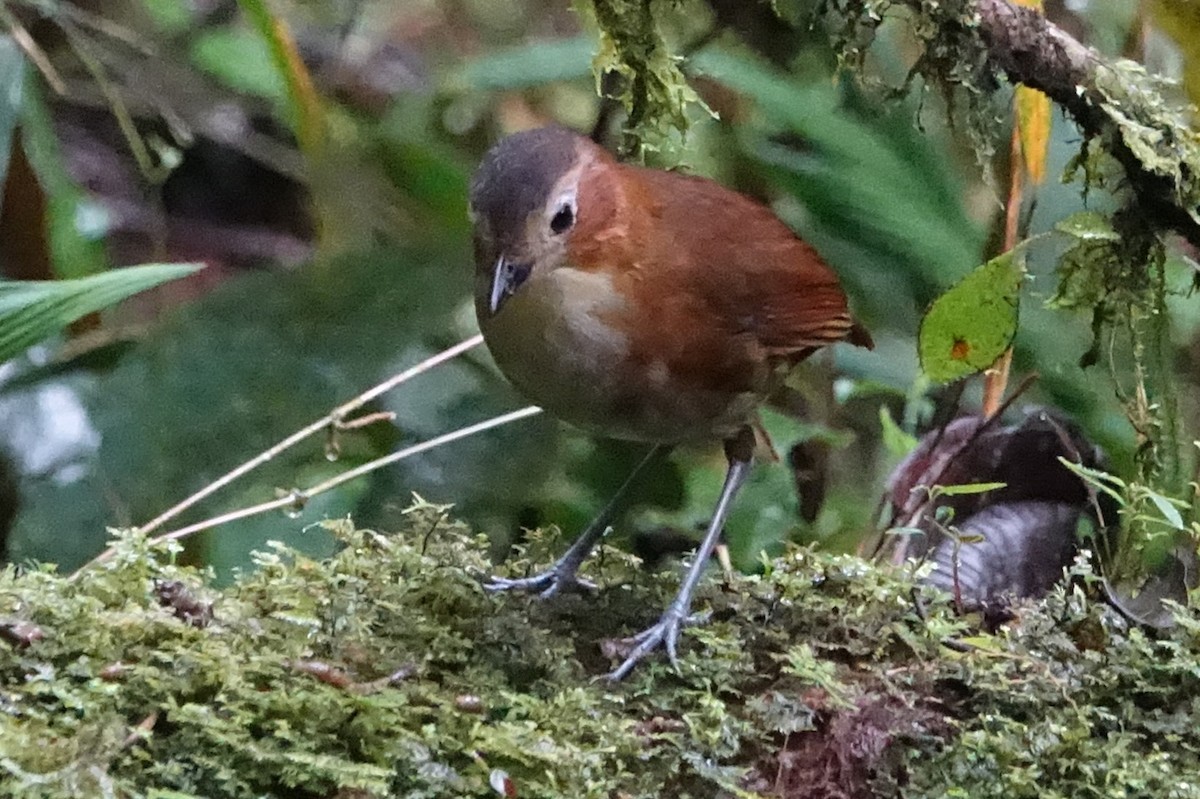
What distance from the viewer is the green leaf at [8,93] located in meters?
2.57

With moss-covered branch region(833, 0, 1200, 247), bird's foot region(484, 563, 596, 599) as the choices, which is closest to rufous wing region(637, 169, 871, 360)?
moss-covered branch region(833, 0, 1200, 247)

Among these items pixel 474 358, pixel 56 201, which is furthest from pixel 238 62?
pixel 474 358

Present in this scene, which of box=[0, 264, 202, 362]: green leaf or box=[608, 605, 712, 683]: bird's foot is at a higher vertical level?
box=[0, 264, 202, 362]: green leaf

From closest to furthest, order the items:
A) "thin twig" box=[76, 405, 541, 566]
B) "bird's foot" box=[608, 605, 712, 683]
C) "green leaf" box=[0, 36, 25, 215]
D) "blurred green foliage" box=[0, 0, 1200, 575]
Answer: "bird's foot" box=[608, 605, 712, 683]
"thin twig" box=[76, 405, 541, 566]
"green leaf" box=[0, 36, 25, 215]
"blurred green foliage" box=[0, 0, 1200, 575]

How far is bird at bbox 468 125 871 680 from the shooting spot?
1.82 meters

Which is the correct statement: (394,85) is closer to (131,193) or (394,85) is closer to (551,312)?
(131,193)

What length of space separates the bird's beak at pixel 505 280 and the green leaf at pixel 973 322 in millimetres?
633

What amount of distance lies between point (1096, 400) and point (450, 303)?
1.43 metres

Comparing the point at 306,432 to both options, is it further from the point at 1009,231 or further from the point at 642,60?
the point at 1009,231

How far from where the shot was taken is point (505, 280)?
5.86 feet

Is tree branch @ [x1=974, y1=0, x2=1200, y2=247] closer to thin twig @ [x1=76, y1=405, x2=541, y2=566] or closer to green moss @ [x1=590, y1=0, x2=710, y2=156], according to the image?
green moss @ [x1=590, y1=0, x2=710, y2=156]

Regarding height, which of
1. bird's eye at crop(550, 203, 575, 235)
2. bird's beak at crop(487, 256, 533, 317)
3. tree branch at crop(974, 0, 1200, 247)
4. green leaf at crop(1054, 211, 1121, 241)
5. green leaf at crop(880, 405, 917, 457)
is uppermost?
tree branch at crop(974, 0, 1200, 247)

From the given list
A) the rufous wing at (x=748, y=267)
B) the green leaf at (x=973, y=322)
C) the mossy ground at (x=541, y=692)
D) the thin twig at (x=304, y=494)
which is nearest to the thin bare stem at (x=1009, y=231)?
the rufous wing at (x=748, y=267)

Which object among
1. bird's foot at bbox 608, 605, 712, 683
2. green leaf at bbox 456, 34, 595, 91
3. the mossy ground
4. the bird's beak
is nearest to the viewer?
the mossy ground
